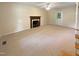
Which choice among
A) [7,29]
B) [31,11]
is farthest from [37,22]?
[7,29]

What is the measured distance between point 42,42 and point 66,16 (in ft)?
1.45

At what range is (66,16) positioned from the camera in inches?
63.9

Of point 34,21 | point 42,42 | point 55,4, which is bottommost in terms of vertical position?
point 42,42

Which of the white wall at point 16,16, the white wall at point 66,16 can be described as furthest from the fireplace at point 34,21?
the white wall at point 66,16

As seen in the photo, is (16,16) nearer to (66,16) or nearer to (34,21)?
(34,21)

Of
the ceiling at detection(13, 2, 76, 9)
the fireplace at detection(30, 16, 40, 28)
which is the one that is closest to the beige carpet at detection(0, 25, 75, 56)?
the fireplace at detection(30, 16, 40, 28)

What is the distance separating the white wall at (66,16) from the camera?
Answer: 1.56 metres

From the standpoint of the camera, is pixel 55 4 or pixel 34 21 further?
pixel 34 21

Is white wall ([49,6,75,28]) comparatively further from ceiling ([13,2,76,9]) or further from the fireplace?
the fireplace

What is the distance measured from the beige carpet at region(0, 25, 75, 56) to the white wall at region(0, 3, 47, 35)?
0.25 feet

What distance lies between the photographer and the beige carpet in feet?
4.95

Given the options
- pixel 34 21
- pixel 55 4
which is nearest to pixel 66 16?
pixel 55 4

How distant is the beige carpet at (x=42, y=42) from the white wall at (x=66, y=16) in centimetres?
8

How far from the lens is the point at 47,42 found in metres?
1.56
